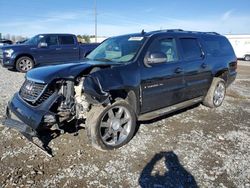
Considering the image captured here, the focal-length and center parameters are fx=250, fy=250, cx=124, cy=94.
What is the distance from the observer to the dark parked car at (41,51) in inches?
455

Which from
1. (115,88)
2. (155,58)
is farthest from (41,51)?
(115,88)

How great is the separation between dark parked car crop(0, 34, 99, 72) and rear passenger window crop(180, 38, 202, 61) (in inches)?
276

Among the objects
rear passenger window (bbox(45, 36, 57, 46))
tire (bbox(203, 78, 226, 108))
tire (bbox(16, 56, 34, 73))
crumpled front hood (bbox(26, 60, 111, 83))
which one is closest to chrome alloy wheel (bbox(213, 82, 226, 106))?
tire (bbox(203, 78, 226, 108))

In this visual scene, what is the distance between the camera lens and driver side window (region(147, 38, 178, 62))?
4633 mm

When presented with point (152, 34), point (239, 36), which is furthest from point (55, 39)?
point (239, 36)

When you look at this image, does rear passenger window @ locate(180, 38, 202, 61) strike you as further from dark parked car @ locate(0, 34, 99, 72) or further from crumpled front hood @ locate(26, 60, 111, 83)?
dark parked car @ locate(0, 34, 99, 72)

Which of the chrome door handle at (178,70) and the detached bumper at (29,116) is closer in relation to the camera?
the detached bumper at (29,116)

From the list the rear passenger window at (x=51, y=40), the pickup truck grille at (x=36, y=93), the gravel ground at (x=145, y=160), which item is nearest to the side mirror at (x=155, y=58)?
the gravel ground at (x=145, y=160)

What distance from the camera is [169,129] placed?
197 inches

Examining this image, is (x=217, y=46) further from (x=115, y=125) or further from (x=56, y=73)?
(x=56, y=73)

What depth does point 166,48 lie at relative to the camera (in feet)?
16.1

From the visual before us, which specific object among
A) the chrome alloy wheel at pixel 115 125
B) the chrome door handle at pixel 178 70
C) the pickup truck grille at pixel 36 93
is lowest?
the chrome alloy wheel at pixel 115 125

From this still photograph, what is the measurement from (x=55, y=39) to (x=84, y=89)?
9.50 metres

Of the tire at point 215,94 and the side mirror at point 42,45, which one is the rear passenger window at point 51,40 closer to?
the side mirror at point 42,45
